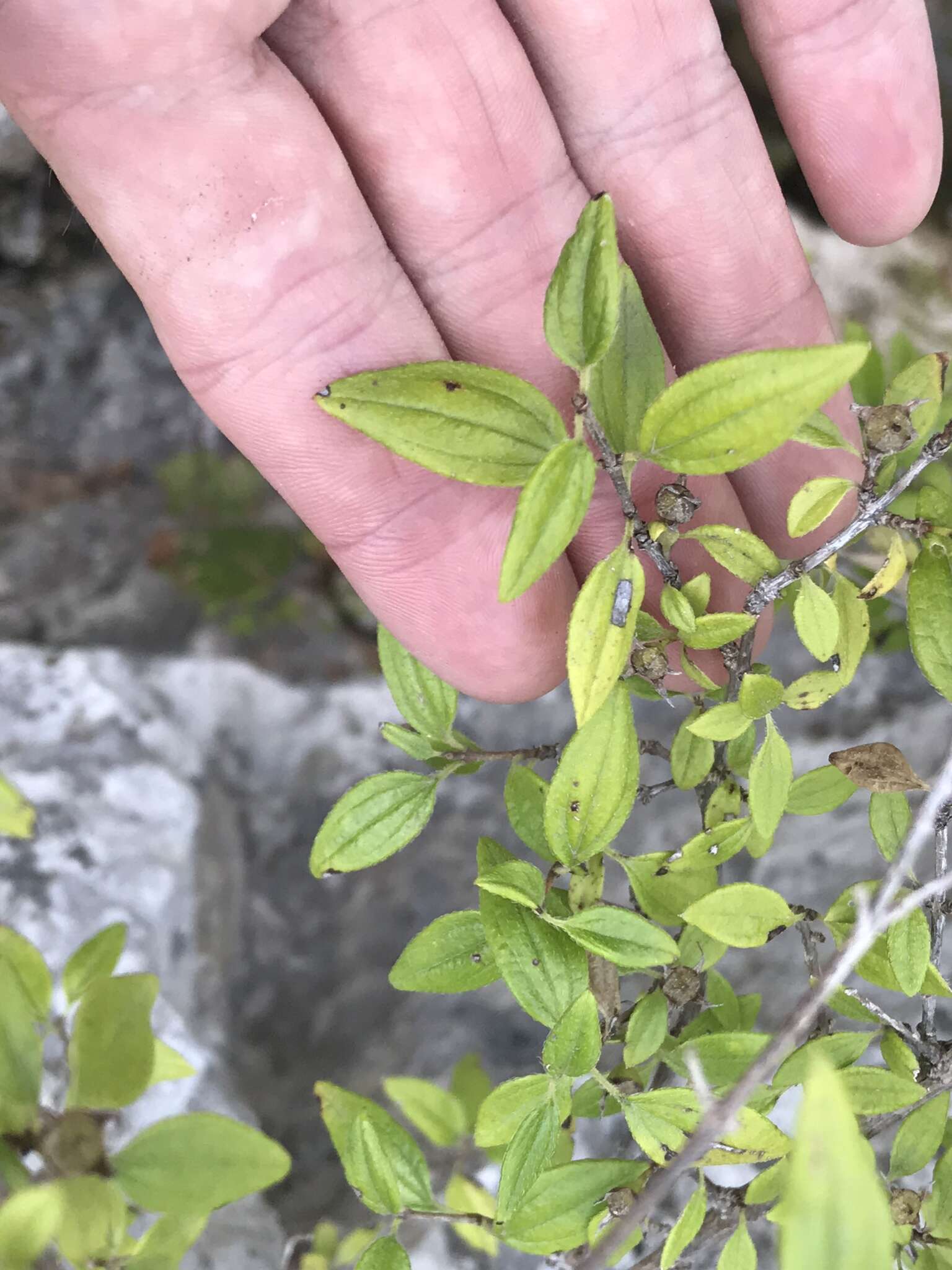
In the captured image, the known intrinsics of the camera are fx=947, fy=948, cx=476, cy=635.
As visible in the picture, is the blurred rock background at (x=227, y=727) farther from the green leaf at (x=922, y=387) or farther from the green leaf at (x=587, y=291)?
the green leaf at (x=587, y=291)

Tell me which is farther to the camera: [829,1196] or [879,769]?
[879,769]

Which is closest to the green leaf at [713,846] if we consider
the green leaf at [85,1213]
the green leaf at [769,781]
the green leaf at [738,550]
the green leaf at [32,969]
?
the green leaf at [769,781]

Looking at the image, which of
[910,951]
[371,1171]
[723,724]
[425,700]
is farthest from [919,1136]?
[425,700]

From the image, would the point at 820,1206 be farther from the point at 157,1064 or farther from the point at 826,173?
the point at 826,173

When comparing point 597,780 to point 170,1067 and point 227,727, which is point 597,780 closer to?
point 170,1067

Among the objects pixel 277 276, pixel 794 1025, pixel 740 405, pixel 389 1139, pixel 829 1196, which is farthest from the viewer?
pixel 277 276

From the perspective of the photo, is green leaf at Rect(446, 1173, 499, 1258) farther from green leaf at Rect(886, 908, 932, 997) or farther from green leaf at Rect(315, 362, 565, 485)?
green leaf at Rect(315, 362, 565, 485)

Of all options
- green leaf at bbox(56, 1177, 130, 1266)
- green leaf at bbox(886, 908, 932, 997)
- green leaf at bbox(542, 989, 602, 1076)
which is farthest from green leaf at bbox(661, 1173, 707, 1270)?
green leaf at bbox(56, 1177, 130, 1266)

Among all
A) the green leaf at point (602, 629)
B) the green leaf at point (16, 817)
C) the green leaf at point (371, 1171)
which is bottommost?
the green leaf at point (371, 1171)
